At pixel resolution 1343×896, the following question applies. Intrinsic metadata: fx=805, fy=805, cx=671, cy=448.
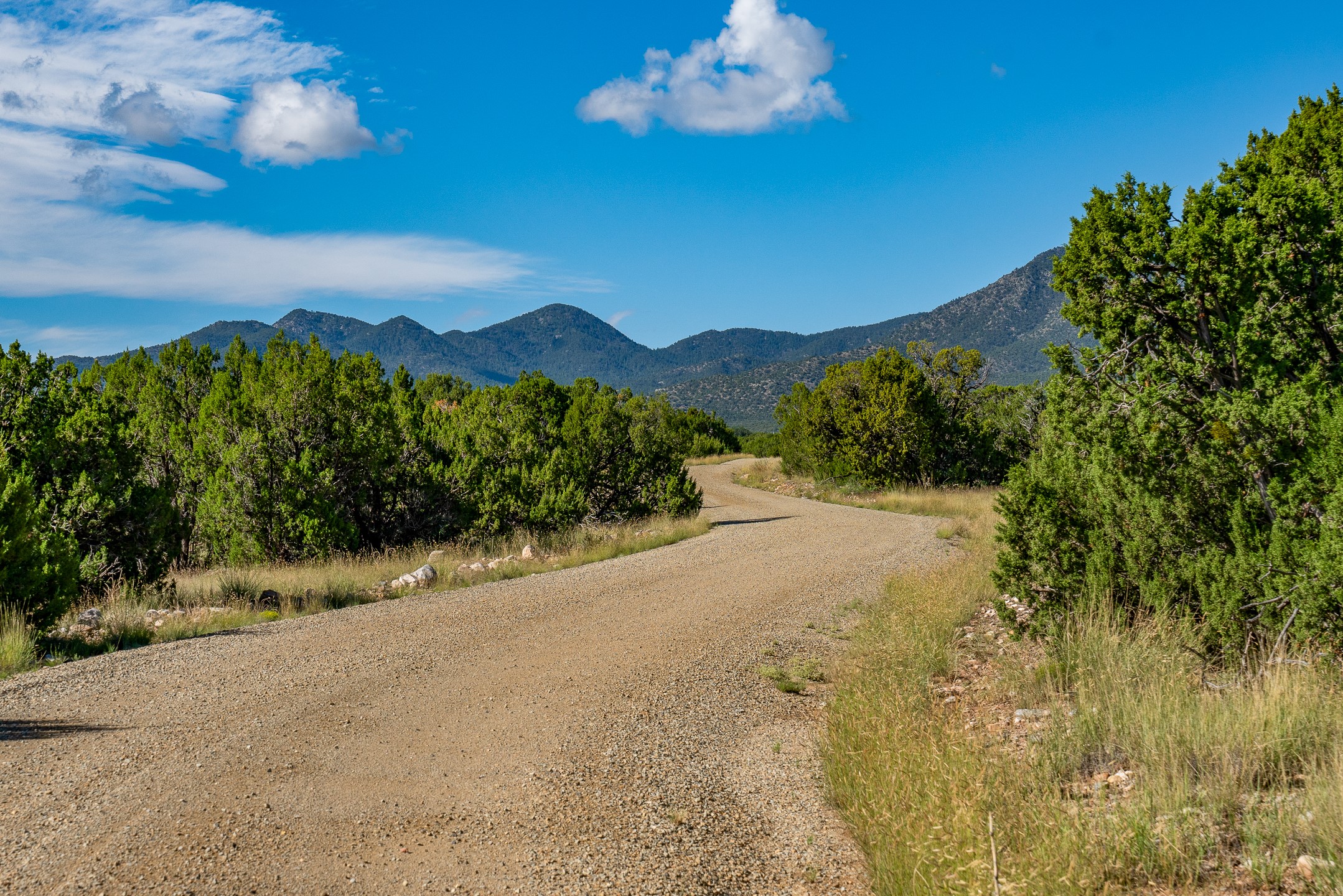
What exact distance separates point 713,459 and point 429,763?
161ft

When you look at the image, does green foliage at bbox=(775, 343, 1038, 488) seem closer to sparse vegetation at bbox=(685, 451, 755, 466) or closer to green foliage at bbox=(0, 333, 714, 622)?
green foliage at bbox=(0, 333, 714, 622)

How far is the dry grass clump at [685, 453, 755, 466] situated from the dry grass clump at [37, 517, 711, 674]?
33.6m

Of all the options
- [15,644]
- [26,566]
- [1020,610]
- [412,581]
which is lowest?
[1020,610]

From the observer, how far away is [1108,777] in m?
4.20

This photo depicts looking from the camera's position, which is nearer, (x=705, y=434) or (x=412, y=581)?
(x=412, y=581)

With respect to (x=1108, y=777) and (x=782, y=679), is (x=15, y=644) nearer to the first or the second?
(x=782, y=679)

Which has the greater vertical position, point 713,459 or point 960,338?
point 960,338

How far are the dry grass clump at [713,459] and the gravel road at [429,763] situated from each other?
40.5 meters

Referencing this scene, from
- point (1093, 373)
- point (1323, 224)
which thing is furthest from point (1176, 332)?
point (1323, 224)

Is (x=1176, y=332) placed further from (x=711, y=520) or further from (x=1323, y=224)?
(x=711, y=520)

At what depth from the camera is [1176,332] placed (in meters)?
6.20

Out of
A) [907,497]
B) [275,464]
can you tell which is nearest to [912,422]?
[907,497]

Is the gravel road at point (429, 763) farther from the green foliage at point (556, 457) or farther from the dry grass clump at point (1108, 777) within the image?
the green foliage at point (556, 457)

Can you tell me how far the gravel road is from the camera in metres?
3.75
